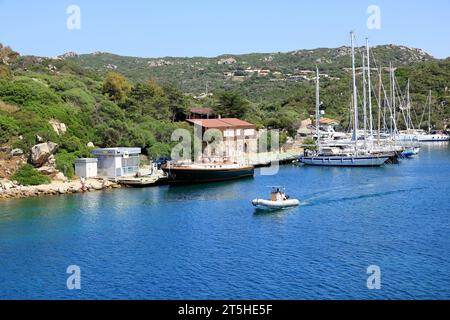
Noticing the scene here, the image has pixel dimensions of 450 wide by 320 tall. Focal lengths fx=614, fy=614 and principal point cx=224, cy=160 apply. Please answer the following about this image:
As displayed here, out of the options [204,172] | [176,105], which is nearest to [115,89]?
[176,105]

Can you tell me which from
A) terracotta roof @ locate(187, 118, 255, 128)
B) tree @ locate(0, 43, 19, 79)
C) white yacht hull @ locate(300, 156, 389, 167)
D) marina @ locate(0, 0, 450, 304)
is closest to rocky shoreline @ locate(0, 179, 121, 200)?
marina @ locate(0, 0, 450, 304)

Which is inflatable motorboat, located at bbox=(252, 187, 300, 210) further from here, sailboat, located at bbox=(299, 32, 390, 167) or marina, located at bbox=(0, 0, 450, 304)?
sailboat, located at bbox=(299, 32, 390, 167)

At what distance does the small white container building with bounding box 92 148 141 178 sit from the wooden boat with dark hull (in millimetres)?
2912

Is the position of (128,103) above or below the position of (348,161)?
above

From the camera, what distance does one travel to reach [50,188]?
140 feet

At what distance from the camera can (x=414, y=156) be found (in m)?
67.7

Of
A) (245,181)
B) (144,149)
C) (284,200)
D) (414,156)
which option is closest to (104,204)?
(284,200)

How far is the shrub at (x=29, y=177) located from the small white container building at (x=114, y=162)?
489cm

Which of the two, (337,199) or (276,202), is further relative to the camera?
(337,199)

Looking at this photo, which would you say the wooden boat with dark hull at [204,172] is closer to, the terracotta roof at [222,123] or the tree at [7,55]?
the terracotta roof at [222,123]

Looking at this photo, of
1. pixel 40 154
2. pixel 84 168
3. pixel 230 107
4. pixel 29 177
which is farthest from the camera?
pixel 230 107

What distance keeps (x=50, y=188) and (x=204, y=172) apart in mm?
12351

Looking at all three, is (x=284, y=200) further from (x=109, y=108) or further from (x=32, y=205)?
(x=109, y=108)

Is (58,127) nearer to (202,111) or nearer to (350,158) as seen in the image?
(202,111)
